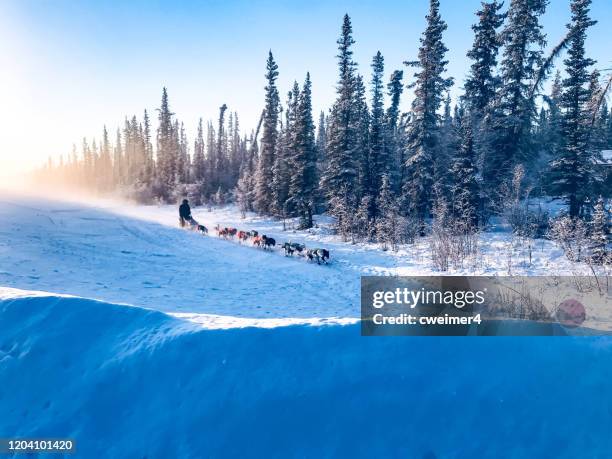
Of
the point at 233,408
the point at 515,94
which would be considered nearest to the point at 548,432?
the point at 233,408

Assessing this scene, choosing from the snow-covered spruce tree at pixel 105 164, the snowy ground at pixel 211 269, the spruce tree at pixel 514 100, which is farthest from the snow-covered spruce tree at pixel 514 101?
the snow-covered spruce tree at pixel 105 164

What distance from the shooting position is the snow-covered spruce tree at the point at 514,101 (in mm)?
21047

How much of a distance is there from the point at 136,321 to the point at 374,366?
407cm

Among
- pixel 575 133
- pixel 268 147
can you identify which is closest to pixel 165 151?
pixel 268 147

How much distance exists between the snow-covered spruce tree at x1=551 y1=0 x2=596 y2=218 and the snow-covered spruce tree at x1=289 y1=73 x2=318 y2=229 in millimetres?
15357

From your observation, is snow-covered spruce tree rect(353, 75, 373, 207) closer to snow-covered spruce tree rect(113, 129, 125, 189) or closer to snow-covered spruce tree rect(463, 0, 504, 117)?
snow-covered spruce tree rect(463, 0, 504, 117)

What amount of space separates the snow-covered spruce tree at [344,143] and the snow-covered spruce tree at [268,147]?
8052mm

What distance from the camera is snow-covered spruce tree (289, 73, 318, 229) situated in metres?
27.1

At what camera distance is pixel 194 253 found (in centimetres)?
1545

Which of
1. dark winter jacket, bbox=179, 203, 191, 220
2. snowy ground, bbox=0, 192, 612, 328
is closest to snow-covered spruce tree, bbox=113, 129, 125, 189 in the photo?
dark winter jacket, bbox=179, 203, 191, 220

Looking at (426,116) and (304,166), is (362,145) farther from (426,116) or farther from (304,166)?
(426,116)

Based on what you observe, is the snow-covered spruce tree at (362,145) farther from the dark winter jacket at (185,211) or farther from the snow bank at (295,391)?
the snow bank at (295,391)

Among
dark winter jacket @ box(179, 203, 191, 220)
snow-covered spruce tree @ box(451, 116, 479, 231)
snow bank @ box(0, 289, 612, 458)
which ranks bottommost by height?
snow bank @ box(0, 289, 612, 458)

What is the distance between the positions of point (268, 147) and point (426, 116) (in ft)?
58.5
